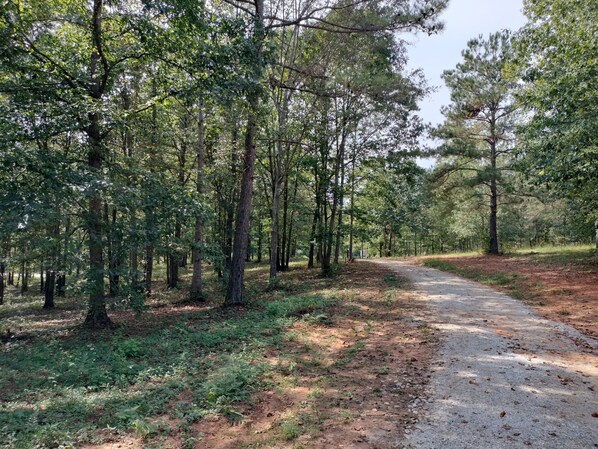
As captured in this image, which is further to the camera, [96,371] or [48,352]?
[48,352]

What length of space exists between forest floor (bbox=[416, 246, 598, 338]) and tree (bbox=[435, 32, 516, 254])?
5429mm

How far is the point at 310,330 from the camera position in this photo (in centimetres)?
768

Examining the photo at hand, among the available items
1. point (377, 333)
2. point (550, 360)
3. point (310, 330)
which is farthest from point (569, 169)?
point (310, 330)

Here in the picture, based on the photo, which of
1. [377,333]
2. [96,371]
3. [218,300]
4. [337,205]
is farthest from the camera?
[337,205]

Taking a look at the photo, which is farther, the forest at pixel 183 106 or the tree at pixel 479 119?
the tree at pixel 479 119

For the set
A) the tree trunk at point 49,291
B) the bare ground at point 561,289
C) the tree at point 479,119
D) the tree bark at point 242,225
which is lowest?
the tree trunk at point 49,291

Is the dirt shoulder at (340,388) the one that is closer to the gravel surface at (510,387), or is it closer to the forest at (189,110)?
the gravel surface at (510,387)

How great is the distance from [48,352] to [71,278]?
5.43 ft

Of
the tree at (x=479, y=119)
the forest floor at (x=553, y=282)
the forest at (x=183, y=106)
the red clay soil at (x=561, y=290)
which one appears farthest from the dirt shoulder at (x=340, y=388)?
the tree at (x=479, y=119)

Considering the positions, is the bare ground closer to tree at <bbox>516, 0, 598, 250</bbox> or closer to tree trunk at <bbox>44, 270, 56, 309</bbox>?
tree at <bbox>516, 0, 598, 250</bbox>

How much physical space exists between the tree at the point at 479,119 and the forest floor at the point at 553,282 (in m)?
5.43

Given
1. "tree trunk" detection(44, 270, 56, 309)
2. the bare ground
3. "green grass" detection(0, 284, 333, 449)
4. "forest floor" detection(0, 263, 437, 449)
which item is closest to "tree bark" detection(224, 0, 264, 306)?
"forest floor" detection(0, 263, 437, 449)

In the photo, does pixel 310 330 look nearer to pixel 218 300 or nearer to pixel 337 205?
pixel 218 300

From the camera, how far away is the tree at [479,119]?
62.7 ft
